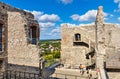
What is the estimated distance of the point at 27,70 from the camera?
1644 centimetres

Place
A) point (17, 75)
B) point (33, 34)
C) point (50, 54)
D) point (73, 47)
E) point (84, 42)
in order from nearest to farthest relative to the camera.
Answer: point (17, 75)
point (33, 34)
point (84, 42)
point (73, 47)
point (50, 54)

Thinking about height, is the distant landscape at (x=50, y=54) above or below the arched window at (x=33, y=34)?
below

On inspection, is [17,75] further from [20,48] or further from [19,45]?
[19,45]

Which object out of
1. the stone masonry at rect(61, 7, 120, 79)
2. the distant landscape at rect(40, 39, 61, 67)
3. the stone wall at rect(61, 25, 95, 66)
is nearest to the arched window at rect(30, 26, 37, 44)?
the distant landscape at rect(40, 39, 61, 67)

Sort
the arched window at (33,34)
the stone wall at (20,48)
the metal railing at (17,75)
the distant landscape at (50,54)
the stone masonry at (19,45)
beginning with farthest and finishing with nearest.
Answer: the distant landscape at (50,54) < the arched window at (33,34) < the stone wall at (20,48) < the stone masonry at (19,45) < the metal railing at (17,75)

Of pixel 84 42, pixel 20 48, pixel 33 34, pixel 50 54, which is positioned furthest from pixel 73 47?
pixel 50 54

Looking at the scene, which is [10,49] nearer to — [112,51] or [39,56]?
[39,56]

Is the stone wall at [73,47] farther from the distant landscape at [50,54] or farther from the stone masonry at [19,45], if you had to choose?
the stone masonry at [19,45]

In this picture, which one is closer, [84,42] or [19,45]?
[19,45]

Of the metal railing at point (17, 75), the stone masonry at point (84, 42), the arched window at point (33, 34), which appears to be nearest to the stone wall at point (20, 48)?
the metal railing at point (17, 75)

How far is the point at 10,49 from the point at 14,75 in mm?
2064

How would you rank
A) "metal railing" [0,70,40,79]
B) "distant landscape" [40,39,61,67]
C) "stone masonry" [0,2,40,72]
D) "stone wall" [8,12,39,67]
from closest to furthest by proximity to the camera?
"metal railing" [0,70,40,79]
"stone masonry" [0,2,40,72]
"stone wall" [8,12,39,67]
"distant landscape" [40,39,61,67]

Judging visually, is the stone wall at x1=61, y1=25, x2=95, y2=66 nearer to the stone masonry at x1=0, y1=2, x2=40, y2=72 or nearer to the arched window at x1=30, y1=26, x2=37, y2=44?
the arched window at x1=30, y1=26, x2=37, y2=44

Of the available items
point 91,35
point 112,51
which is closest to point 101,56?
point 112,51
